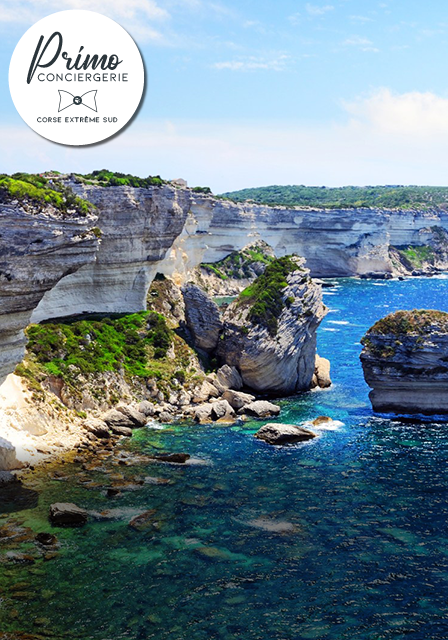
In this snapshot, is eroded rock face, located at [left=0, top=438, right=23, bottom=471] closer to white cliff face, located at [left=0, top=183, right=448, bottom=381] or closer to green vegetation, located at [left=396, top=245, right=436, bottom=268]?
white cliff face, located at [left=0, top=183, right=448, bottom=381]

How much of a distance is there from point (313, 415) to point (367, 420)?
4.27 m

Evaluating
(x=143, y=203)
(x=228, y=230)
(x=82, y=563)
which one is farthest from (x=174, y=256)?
(x=228, y=230)

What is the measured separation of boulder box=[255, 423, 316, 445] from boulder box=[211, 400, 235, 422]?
515 centimetres

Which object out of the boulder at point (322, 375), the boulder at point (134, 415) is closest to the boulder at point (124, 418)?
the boulder at point (134, 415)

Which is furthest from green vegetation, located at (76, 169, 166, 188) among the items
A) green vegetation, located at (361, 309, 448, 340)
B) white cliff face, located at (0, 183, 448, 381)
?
green vegetation, located at (361, 309, 448, 340)

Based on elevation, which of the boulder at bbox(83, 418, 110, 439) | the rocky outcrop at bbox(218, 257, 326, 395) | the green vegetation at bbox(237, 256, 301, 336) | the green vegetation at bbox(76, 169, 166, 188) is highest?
the green vegetation at bbox(76, 169, 166, 188)

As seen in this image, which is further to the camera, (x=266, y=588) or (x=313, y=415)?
(x=313, y=415)

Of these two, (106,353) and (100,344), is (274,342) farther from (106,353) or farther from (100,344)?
(100,344)

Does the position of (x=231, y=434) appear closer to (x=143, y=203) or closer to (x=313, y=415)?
(x=313, y=415)

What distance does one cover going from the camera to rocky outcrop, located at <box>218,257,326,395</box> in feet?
194

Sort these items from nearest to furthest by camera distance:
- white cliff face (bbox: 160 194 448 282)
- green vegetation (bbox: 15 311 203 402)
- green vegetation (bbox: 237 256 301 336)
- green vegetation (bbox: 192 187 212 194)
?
green vegetation (bbox: 15 311 203 402) → green vegetation (bbox: 237 256 301 336) → green vegetation (bbox: 192 187 212 194) → white cliff face (bbox: 160 194 448 282)

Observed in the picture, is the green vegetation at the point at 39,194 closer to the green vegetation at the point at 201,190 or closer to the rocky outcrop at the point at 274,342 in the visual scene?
the rocky outcrop at the point at 274,342

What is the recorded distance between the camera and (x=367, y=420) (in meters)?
52.2

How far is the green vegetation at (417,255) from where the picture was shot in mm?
181812
